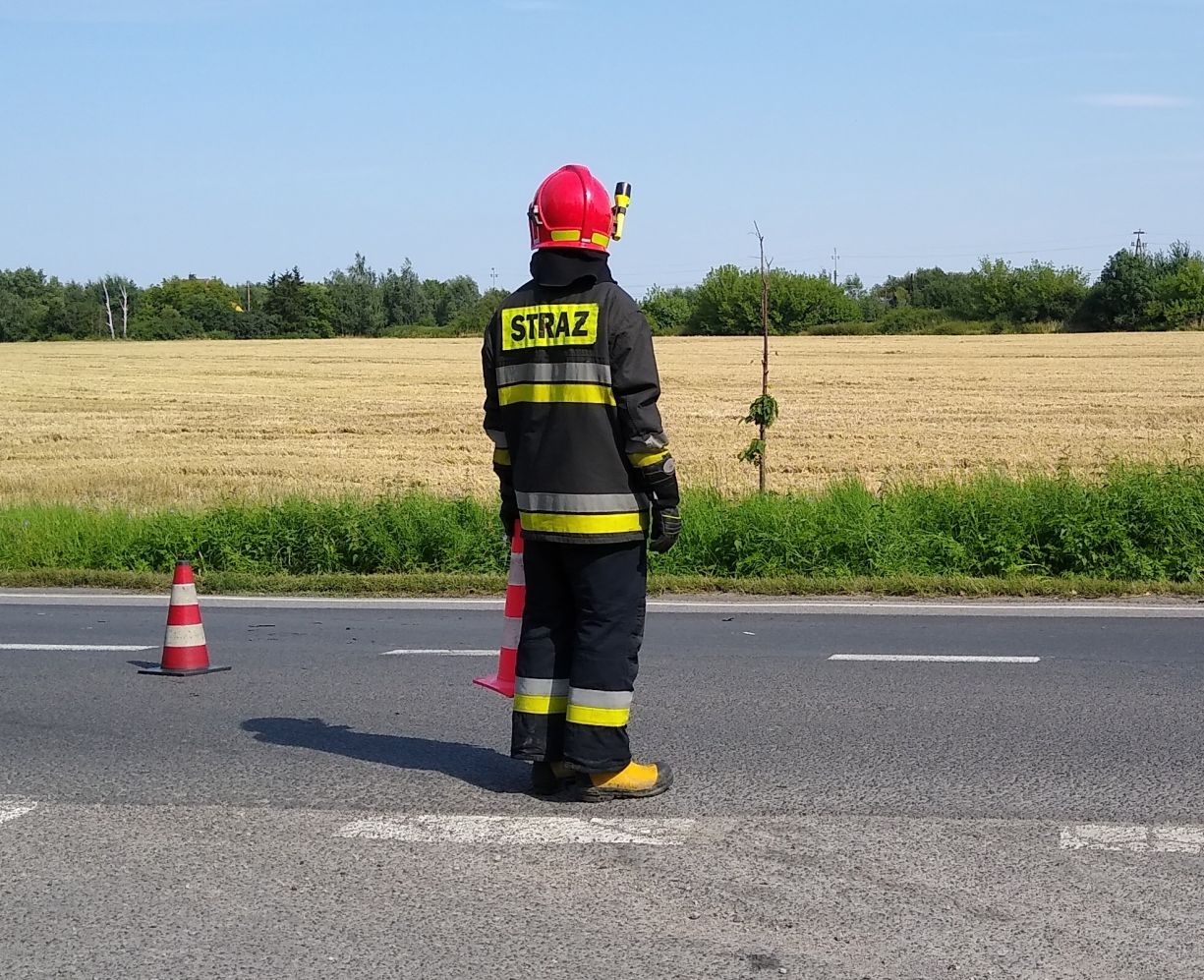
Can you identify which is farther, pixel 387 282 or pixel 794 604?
pixel 387 282

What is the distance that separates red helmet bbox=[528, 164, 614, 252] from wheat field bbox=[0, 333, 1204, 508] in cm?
1019

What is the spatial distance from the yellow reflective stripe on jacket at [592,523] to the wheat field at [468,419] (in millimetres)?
10118

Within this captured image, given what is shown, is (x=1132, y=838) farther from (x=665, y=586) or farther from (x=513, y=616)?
(x=665, y=586)

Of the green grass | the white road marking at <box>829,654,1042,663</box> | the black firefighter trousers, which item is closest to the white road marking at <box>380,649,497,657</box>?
the white road marking at <box>829,654,1042,663</box>

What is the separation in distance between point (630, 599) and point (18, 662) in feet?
15.0

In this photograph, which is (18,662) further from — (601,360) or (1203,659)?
(1203,659)

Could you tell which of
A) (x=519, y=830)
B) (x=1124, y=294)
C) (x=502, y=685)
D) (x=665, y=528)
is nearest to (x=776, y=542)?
(x=502, y=685)

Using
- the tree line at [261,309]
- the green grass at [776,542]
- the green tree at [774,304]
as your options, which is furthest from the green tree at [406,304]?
the green grass at [776,542]

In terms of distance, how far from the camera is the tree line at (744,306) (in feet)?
264

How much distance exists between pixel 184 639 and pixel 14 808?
103 inches

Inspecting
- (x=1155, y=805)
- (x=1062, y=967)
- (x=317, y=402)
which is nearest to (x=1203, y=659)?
(x=1155, y=805)

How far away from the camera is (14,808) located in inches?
207

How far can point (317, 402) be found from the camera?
38.9 meters

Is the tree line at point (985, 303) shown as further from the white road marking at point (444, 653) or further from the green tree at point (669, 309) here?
the white road marking at point (444, 653)
